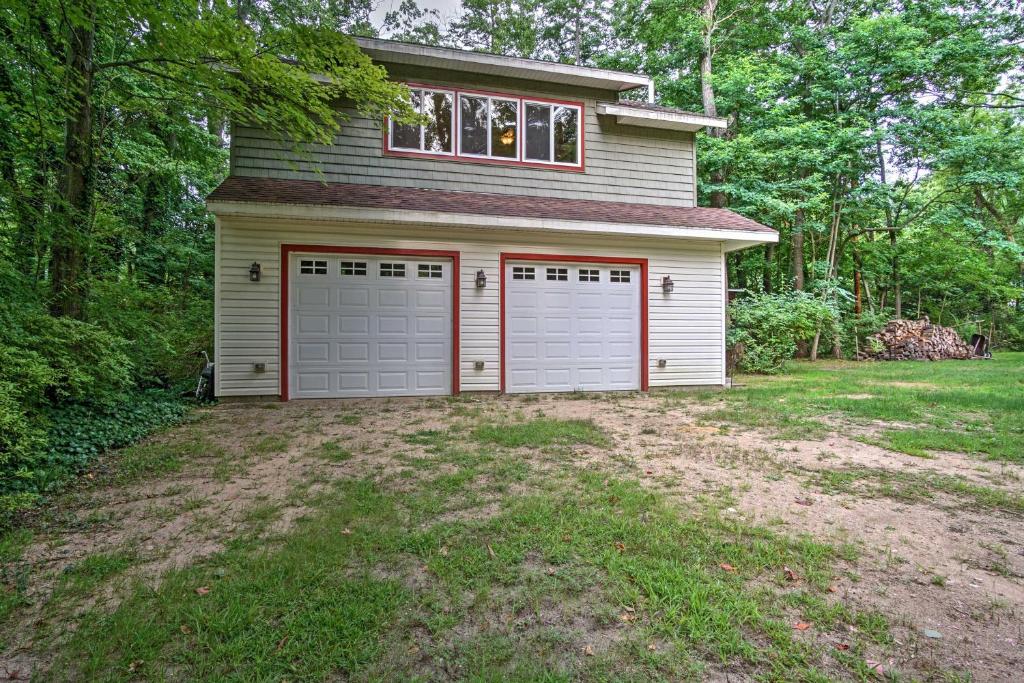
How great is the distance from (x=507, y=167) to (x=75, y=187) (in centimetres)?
597

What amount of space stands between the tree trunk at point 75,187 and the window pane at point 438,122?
4347 millimetres

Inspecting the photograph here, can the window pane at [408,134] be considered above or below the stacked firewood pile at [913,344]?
above

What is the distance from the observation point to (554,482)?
3723mm

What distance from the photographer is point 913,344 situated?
14.2m

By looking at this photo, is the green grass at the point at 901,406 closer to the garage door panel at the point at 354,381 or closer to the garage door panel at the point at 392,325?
the garage door panel at the point at 392,325

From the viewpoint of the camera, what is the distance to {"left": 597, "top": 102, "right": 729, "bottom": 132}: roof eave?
8.79 meters

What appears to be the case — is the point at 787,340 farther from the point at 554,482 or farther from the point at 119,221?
the point at 119,221

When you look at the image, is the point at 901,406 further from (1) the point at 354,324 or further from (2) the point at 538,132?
(1) the point at 354,324

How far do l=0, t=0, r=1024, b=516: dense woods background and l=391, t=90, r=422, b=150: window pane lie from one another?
0.74 m

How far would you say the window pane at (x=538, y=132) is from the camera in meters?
8.87

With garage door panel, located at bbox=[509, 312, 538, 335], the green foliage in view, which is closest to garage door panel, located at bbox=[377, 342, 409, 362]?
garage door panel, located at bbox=[509, 312, 538, 335]

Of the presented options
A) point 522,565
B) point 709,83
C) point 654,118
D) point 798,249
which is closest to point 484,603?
point 522,565

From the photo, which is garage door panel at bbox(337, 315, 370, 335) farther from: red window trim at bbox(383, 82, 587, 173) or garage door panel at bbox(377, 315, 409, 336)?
red window trim at bbox(383, 82, 587, 173)

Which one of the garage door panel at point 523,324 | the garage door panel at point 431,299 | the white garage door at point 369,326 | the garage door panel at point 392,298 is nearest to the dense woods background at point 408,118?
the white garage door at point 369,326
